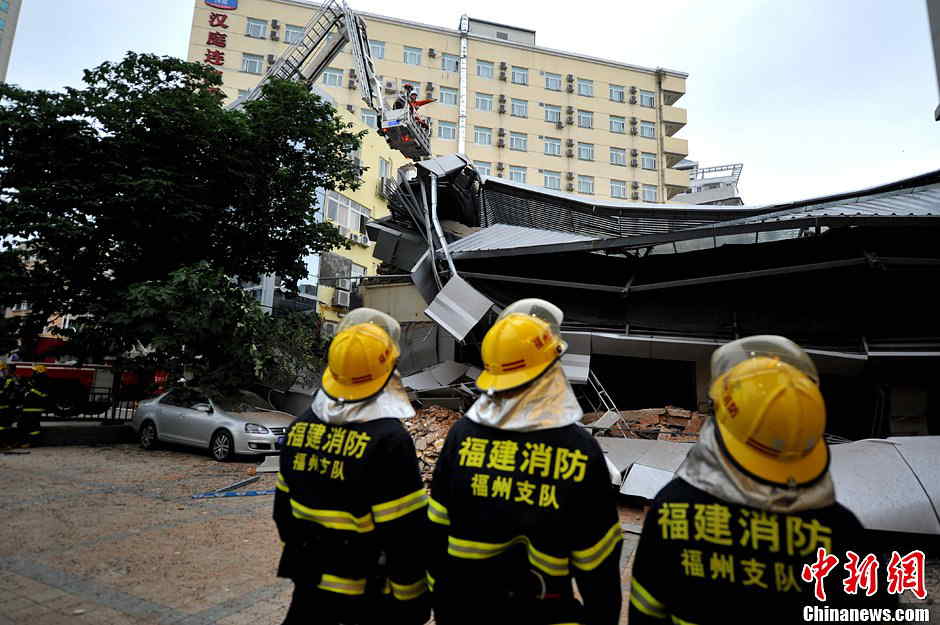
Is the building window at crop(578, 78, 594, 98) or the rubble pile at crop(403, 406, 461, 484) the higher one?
the building window at crop(578, 78, 594, 98)

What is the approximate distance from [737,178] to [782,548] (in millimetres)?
45839

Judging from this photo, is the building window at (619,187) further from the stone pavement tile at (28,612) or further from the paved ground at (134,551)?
the stone pavement tile at (28,612)

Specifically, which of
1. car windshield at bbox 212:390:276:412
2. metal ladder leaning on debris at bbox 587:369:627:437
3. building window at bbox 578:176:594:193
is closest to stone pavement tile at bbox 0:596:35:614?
metal ladder leaning on debris at bbox 587:369:627:437

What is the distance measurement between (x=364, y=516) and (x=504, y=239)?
9853 millimetres

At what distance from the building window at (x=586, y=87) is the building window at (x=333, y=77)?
15.4 meters

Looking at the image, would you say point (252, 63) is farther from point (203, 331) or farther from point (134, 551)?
point (134, 551)

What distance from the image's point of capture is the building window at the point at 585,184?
112ft

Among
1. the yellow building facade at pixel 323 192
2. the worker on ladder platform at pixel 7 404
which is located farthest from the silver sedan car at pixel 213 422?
the yellow building facade at pixel 323 192

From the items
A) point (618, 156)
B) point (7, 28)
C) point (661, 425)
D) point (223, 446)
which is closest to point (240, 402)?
point (223, 446)

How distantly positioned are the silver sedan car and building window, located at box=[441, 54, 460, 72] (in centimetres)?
2772

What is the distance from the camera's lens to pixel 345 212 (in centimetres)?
2473

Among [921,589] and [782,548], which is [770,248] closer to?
[921,589]

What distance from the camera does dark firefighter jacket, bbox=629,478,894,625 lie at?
1547 millimetres

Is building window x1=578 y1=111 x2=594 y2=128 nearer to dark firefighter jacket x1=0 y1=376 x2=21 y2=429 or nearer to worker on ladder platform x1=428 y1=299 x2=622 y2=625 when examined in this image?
dark firefighter jacket x1=0 y1=376 x2=21 y2=429
